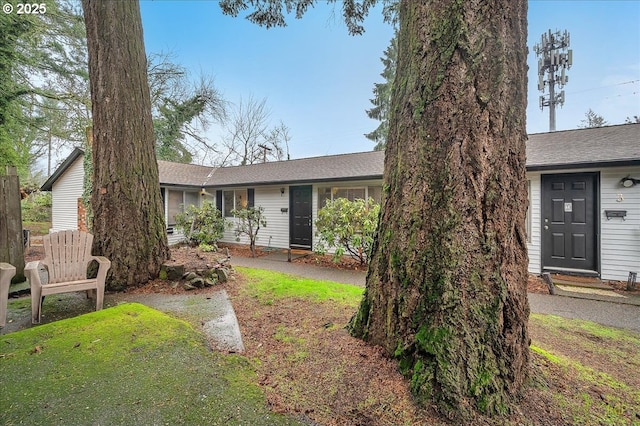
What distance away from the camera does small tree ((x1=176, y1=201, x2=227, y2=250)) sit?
9617mm

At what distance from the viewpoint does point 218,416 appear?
1.57 metres

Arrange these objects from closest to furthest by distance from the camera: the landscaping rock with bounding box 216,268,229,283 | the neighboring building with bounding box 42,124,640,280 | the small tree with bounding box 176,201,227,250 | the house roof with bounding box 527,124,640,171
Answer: the landscaping rock with bounding box 216,268,229,283 → the house roof with bounding box 527,124,640,171 → the neighboring building with bounding box 42,124,640,280 → the small tree with bounding box 176,201,227,250

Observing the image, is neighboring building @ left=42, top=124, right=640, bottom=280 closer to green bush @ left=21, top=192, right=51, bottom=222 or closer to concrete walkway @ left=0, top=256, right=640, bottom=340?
concrete walkway @ left=0, top=256, right=640, bottom=340

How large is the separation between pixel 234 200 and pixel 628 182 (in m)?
11.6

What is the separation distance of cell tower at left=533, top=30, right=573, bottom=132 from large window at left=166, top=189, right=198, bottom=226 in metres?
19.0

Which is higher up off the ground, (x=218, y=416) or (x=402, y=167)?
(x=402, y=167)

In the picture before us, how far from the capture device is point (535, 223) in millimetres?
6215

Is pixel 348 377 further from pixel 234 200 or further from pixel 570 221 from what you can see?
pixel 234 200

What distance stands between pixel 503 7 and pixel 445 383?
242 cm

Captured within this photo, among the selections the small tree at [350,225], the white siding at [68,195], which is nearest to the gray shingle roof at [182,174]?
the white siding at [68,195]

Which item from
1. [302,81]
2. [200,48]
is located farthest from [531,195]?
[200,48]

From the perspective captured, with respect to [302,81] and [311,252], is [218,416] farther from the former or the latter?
[302,81]

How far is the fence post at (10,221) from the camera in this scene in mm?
4094

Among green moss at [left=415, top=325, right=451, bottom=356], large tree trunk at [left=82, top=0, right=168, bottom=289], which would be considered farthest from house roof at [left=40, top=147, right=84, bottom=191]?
green moss at [left=415, top=325, right=451, bottom=356]
